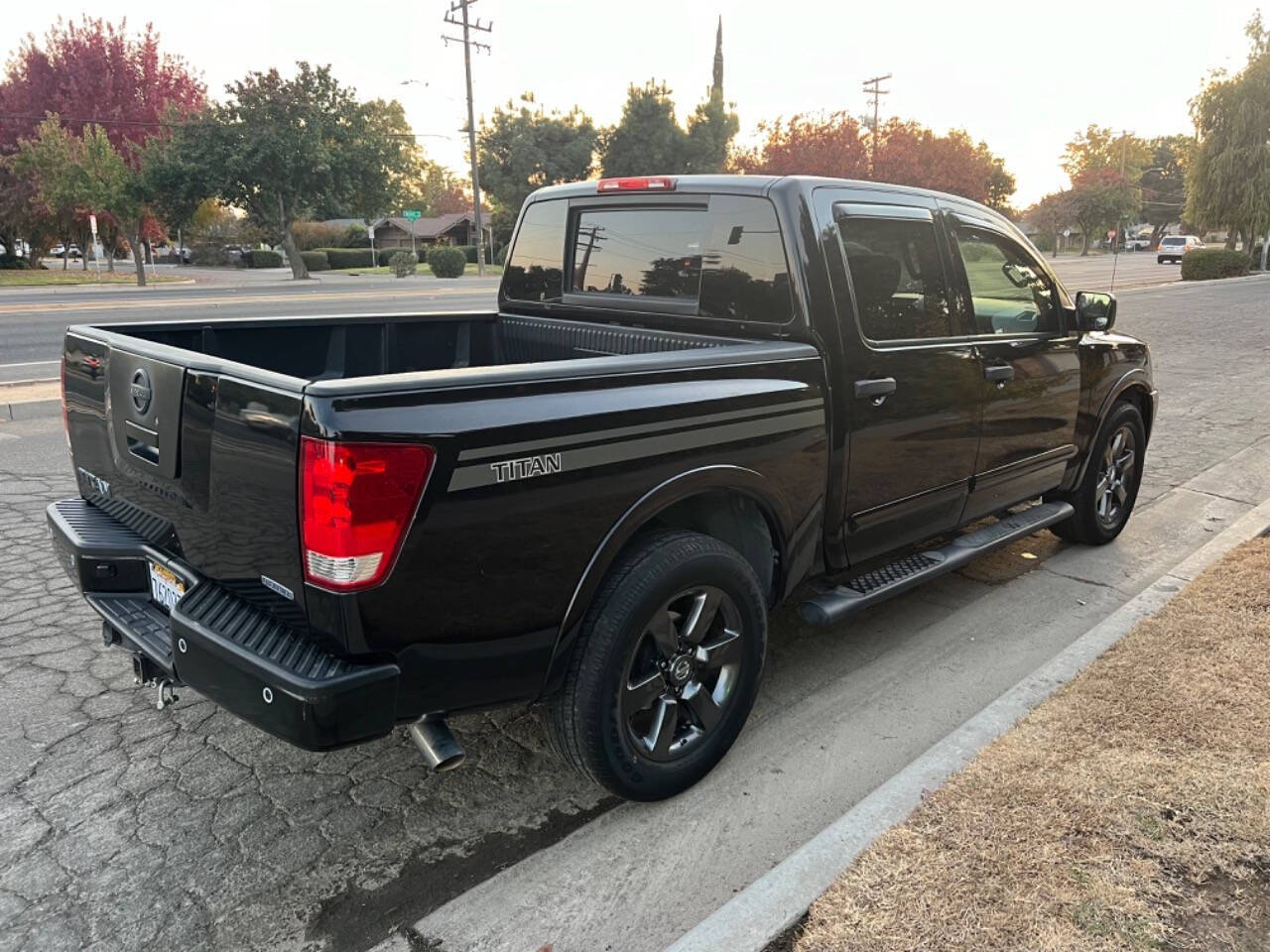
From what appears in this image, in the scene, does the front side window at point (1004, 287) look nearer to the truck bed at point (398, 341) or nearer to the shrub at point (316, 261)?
the truck bed at point (398, 341)

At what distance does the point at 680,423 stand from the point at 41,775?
7.92 feet

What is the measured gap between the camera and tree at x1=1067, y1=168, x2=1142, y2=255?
251ft

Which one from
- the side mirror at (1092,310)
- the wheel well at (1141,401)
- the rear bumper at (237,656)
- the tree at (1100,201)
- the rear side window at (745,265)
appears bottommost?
the rear bumper at (237,656)

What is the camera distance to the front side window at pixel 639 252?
3777 mm

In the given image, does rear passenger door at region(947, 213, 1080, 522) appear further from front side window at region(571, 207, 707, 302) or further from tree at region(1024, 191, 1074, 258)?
tree at region(1024, 191, 1074, 258)

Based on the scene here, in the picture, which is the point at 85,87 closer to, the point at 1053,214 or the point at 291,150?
the point at 291,150

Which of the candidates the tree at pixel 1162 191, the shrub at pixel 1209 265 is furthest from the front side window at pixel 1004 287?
the tree at pixel 1162 191

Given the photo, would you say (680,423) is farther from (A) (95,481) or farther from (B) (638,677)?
(A) (95,481)

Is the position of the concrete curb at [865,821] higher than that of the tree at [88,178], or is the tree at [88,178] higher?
the tree at [88,178]

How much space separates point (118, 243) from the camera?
58250 millimetres

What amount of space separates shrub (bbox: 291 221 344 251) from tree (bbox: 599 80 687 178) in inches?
968

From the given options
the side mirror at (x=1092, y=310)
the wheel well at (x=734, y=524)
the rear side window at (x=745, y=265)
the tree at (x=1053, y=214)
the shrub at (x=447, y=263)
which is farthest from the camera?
Answer: the tree at (x=1053, y=214)

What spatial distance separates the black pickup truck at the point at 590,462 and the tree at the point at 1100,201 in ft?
265

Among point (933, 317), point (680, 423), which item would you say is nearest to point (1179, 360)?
point (933, 317)
